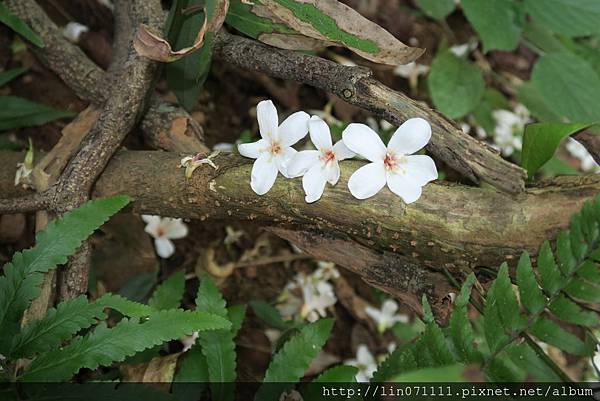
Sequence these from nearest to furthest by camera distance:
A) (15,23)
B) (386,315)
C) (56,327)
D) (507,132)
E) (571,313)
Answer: (571,313) < (56,327) < (15,23) < (386,315) < (507,132)

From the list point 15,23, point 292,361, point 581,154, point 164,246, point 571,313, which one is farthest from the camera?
point 581,154

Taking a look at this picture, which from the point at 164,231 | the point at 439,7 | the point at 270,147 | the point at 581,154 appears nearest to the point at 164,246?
the point at 164,231

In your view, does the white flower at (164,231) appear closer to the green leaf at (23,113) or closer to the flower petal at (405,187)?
the green leaf at (23,113)

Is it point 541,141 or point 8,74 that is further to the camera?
point 8,74

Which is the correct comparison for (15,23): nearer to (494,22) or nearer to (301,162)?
(301,162)

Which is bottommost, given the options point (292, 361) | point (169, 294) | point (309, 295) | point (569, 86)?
point (309, 295)

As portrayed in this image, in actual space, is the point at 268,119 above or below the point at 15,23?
above

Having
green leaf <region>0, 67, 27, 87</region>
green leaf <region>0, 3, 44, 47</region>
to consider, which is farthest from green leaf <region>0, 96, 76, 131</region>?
green leaf <region>0, 3, 44, 47</region>
